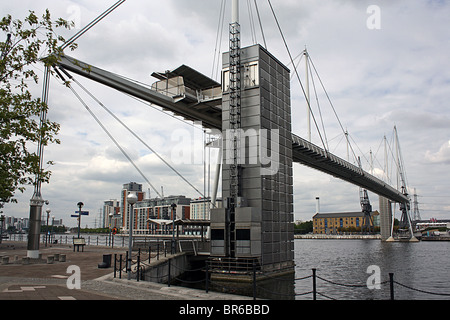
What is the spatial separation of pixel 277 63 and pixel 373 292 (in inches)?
754

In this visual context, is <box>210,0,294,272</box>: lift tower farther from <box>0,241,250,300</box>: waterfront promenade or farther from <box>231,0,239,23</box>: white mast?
<box>0,241,250,300</box>: waterfront promenade

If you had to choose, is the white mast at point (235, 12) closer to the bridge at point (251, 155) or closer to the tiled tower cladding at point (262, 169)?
the bridge at point (251, 155)

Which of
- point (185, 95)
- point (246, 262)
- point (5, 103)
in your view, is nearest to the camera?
point (5, 103)

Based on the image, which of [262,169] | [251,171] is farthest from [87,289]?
[262,169]

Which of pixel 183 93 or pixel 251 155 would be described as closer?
pixel 251 155

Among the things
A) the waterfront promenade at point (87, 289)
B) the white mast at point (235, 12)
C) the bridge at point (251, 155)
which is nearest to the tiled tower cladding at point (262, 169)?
the bridge at point (251, 155)

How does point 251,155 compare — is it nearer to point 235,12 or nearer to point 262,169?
point 262,169

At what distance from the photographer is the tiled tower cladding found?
26.0 m

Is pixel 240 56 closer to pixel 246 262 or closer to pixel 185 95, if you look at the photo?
pixel 185 95

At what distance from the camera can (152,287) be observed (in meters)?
14.4

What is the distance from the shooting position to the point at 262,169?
89.7ft

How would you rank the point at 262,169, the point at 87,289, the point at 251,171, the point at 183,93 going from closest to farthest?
the point at 87,289
the point at 262,169
the point at 251,171
the point at 183,93

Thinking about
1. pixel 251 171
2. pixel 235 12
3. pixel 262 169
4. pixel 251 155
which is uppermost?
pixel 235 12
